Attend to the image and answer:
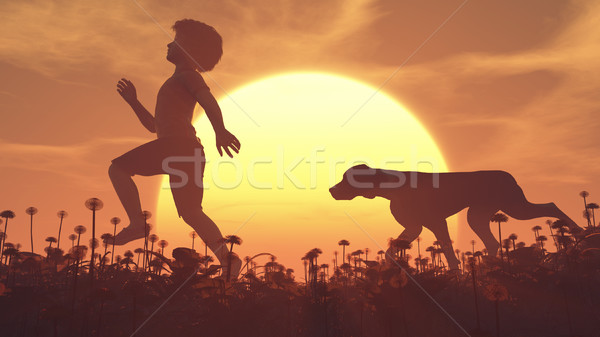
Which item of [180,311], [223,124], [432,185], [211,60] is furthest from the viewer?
[432,185]

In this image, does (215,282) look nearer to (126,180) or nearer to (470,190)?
(126,180)

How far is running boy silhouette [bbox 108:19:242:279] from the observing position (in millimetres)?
13461

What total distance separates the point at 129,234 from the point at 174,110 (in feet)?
10.9

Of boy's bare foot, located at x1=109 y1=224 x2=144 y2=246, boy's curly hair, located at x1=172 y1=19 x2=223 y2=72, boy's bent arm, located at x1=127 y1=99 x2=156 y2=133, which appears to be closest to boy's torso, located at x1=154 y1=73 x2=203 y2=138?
boy's curly hair, located at x1=172 y1=19 x2=223 y2=72

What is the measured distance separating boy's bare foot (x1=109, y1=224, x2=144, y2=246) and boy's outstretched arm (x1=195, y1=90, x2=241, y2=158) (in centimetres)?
285

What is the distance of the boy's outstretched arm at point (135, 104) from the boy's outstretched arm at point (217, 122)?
297 centimetres

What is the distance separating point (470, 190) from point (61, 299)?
13081 mm

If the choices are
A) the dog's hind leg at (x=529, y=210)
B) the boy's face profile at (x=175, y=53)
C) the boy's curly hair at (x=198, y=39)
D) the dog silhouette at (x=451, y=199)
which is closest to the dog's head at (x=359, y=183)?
the dog silhouette at (x=451, y=199)

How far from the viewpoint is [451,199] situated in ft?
59.0

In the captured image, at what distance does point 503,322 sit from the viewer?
8.90 meters

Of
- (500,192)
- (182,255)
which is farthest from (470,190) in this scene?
(182,255)

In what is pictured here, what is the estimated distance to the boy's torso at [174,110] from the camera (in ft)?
46.3

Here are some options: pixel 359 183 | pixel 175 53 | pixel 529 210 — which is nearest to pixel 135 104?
pixel 175 53

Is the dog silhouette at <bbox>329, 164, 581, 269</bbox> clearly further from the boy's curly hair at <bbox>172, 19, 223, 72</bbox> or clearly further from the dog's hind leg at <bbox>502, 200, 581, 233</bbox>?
the boy's curly hair at <bbox>172, 19, 223, 72</bbox>
